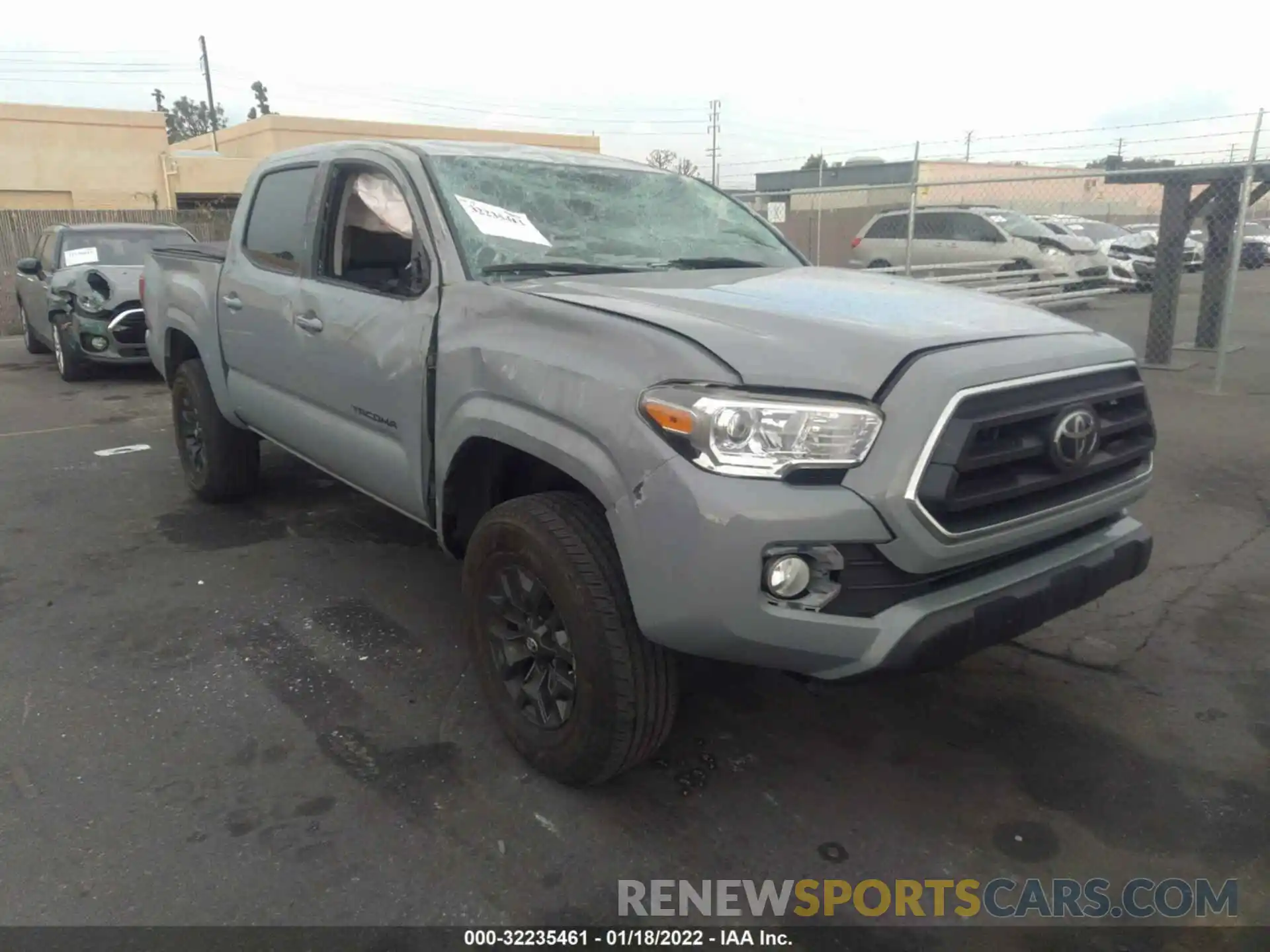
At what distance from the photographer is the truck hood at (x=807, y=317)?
7.50ft

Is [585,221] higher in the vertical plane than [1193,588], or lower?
higher

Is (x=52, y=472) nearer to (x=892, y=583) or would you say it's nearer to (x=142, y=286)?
(x=142, y=286)

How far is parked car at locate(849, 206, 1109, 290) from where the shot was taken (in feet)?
46.6

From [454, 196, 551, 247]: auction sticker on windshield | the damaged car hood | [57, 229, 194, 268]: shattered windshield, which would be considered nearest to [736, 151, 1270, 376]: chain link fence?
[454, 196, 551, 247]: auction sticker on windshield

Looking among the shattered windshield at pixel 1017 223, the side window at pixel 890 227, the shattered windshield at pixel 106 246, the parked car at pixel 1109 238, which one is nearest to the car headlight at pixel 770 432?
the shattered windshield at pixel 106 246

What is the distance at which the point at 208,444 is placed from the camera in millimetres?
5184

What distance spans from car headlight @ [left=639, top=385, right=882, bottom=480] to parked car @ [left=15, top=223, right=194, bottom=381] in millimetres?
8045

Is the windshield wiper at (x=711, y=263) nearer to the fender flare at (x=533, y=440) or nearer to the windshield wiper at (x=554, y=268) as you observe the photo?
the windshield wiper at (x=554, y=268)

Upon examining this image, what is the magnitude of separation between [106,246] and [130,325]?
157 cm

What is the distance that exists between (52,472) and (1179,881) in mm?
6656

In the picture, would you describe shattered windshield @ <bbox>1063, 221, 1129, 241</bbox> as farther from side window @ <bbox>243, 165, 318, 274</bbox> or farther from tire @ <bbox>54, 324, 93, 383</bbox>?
side window @ <bbox>243, 165, 318, 274</bbox>

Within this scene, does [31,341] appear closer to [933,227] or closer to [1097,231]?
[933,227]

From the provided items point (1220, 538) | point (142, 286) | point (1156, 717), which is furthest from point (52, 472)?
point (1220, 538)

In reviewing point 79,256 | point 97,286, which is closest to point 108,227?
point 79,256
